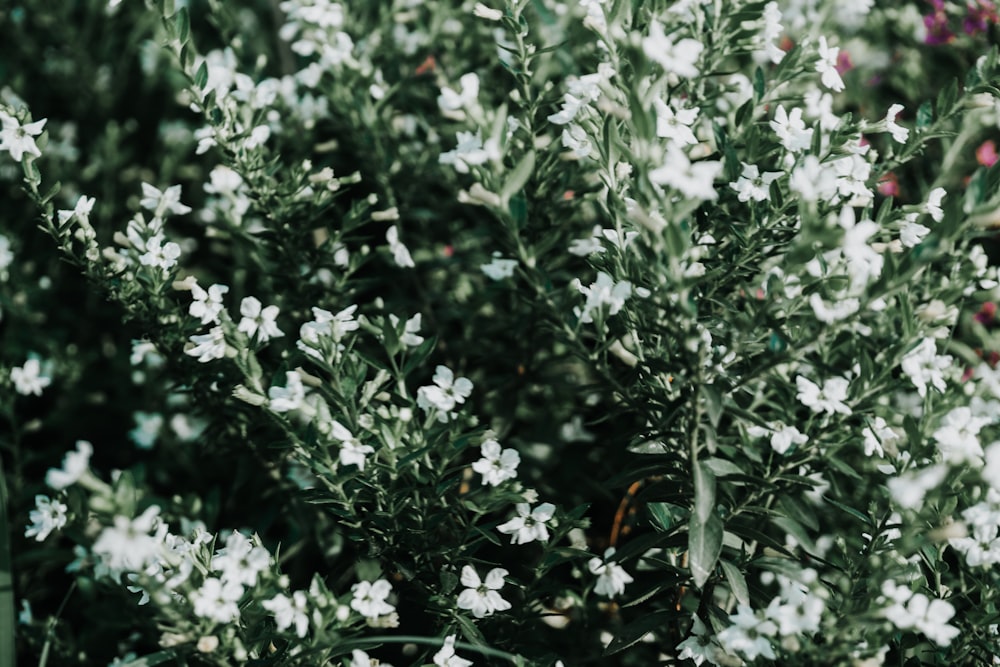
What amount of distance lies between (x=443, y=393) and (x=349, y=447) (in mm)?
270

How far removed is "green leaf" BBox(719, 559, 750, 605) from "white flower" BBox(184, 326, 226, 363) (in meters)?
1.19

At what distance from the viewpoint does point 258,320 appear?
2.04 metres

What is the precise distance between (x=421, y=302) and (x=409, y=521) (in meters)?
0.92

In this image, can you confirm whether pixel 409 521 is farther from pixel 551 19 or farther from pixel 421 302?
pixel 551 19

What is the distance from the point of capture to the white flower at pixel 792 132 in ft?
6.19

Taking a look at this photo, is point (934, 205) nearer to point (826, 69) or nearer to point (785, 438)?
point (826, 69)

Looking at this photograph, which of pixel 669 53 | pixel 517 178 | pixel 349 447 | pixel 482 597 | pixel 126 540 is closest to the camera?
pixel 126 540

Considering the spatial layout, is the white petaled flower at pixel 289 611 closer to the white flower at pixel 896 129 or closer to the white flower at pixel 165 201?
the white flower at pixel 165 201

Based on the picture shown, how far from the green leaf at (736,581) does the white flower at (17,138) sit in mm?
1842

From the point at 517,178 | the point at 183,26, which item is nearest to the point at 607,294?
the point at 517,178

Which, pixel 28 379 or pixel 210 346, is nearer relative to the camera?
pixel 210 346

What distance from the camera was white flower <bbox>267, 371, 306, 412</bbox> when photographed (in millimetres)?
1755

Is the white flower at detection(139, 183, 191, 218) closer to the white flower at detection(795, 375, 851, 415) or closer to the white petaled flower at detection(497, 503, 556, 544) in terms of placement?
the white petaled flower at detection(497, 503, 556, 544)

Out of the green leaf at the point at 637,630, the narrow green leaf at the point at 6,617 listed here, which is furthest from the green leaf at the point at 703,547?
the narrow green leaf at the point at 6,617
